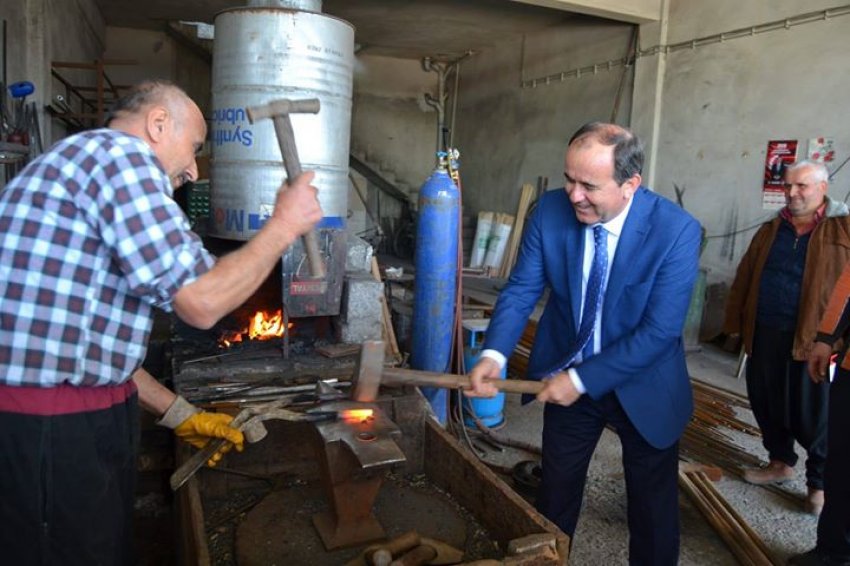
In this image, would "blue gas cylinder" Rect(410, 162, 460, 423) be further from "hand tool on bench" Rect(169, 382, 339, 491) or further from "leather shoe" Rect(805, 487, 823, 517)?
"leather shoe" Rect(805, 487, 823, 517)

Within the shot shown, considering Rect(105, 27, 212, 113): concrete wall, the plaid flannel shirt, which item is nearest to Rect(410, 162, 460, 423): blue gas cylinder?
the plaid flannel shirt

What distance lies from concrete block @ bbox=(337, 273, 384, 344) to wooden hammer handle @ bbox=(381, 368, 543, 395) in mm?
2097

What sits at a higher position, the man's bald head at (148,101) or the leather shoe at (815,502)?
the man's bald head at (148,101)

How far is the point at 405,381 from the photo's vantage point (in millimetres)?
2186

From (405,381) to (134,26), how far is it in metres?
11.1

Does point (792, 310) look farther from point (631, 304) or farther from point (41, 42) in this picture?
point (41, 42)

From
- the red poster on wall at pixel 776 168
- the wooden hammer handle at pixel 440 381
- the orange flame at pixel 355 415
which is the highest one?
the red poster on wall at pixel 776 168

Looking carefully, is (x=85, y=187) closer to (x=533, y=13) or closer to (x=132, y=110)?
(x=132, y=110)

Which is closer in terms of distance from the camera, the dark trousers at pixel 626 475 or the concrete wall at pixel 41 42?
the dark trousers at pixel 626 475

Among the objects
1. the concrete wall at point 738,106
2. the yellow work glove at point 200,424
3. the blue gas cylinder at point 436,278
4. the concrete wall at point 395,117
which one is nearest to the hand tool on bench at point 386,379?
the yellow work glove at point 200,424

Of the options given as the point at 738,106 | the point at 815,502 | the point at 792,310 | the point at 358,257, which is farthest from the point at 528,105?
the point at 815,502

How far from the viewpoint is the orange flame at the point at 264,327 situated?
4.44 m

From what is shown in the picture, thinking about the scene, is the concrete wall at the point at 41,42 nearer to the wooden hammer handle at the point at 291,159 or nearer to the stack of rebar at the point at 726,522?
the wooden hammer handle at the point at 291,159

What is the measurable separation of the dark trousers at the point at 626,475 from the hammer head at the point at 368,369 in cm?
82
